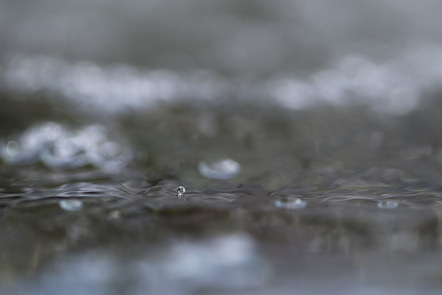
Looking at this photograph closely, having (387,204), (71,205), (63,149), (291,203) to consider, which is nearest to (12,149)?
(63,149)

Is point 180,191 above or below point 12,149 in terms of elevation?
below

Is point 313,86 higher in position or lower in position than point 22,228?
higher

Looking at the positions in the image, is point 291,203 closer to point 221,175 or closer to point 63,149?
point 221,175

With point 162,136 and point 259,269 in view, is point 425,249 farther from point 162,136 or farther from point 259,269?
point 162,136

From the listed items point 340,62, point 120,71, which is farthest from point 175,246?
point 340,62

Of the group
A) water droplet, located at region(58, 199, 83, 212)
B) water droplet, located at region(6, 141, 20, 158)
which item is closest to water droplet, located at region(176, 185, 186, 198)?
water droplet, located at region(58, 199, 83, 212)

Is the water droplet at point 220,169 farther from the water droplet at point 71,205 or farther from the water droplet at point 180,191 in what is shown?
the water droplet at point 71,205

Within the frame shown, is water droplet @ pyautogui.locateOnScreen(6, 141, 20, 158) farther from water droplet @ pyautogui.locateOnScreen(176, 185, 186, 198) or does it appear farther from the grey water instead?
water droplet @ pyautogui.locateOnScreen(176, 185, 186, 198)

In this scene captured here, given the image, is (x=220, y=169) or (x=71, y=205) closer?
(x=71, y=205)
